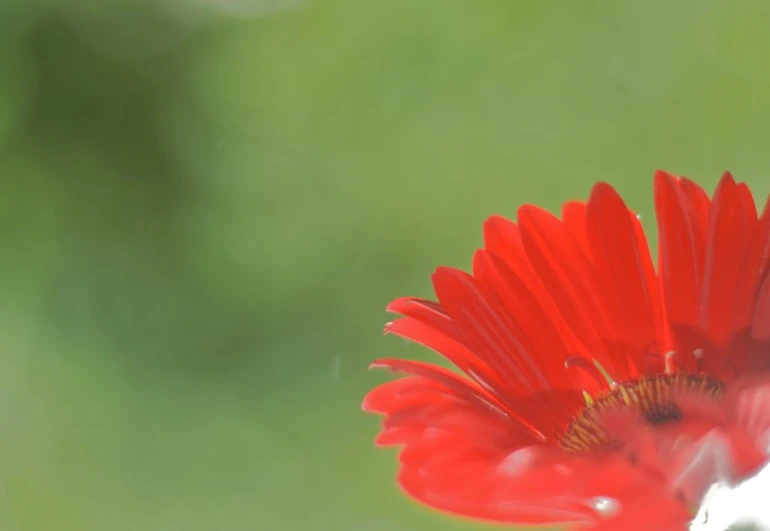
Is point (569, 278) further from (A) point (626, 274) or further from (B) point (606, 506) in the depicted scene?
(B) point (606, 506)

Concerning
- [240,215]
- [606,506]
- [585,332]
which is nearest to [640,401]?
[585,332]

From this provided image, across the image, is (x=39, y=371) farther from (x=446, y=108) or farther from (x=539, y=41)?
(x=539, y=41)

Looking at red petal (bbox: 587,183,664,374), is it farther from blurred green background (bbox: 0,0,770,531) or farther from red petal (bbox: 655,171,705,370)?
blurred green background (bbox: 0,0,770,531)

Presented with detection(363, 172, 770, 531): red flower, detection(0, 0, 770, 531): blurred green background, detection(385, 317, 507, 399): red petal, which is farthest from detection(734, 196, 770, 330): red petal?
detection(0, 0, 770, 531): blurred green background

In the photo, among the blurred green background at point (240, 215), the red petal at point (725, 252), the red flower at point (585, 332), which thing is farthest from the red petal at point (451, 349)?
the blurred green background at point (240, 215)

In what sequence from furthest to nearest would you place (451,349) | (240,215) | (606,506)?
1. (240,215)
2. (451,349)
3. (606,506)

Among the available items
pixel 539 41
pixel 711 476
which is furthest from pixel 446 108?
pixel 711 476
